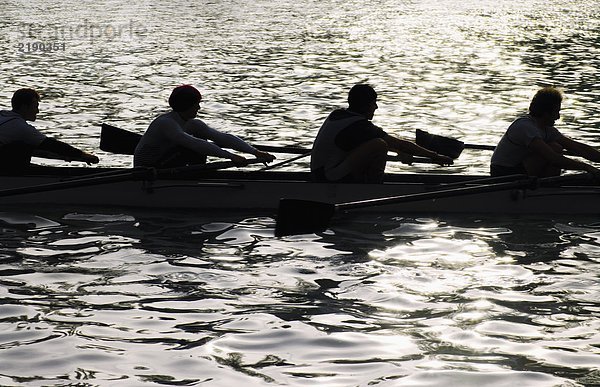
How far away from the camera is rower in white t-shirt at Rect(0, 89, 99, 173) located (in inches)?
581

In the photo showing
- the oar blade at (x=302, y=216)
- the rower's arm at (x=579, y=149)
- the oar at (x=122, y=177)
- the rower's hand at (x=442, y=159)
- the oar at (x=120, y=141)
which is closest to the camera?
the oar blade at (x=302, y=216)

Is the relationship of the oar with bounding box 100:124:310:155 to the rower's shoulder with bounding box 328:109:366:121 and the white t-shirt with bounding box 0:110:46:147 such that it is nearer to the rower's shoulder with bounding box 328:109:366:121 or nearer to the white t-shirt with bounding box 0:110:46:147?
the white t-shirt with bounding box 0:110:46:147

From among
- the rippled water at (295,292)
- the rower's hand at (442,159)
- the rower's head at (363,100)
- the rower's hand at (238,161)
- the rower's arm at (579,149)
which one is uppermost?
the rower's head at (363,100)

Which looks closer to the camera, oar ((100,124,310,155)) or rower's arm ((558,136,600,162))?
rower's arm ((558,136,600,162))

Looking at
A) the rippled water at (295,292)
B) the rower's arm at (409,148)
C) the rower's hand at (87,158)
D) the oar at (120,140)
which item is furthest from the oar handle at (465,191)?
the rower's hand at (87,158)

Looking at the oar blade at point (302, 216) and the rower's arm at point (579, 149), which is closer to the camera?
the oar blade at point (302, 216)

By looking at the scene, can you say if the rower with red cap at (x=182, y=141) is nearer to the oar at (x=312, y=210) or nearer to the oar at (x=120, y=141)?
the oar at (x=120, y=141)

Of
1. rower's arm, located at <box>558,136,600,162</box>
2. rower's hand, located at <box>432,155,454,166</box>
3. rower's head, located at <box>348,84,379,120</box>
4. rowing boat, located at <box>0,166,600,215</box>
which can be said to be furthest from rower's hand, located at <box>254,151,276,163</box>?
rower's arm, located at <box>558,136,600,162</box>

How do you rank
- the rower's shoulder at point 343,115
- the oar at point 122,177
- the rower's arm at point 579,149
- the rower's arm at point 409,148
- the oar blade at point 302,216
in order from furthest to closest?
the rower's arm at point 409,148
the rower's shoulder at point 343,115
the rower's arm at point 579,149
the oar at point 122,177
the oar blade at point 302,216

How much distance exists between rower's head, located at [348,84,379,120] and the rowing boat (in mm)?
990

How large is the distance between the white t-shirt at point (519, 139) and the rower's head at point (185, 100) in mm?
4064

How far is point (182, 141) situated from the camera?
1474 cm

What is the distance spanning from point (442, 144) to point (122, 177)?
4588 millimetres

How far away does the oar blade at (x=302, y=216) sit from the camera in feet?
44.9
